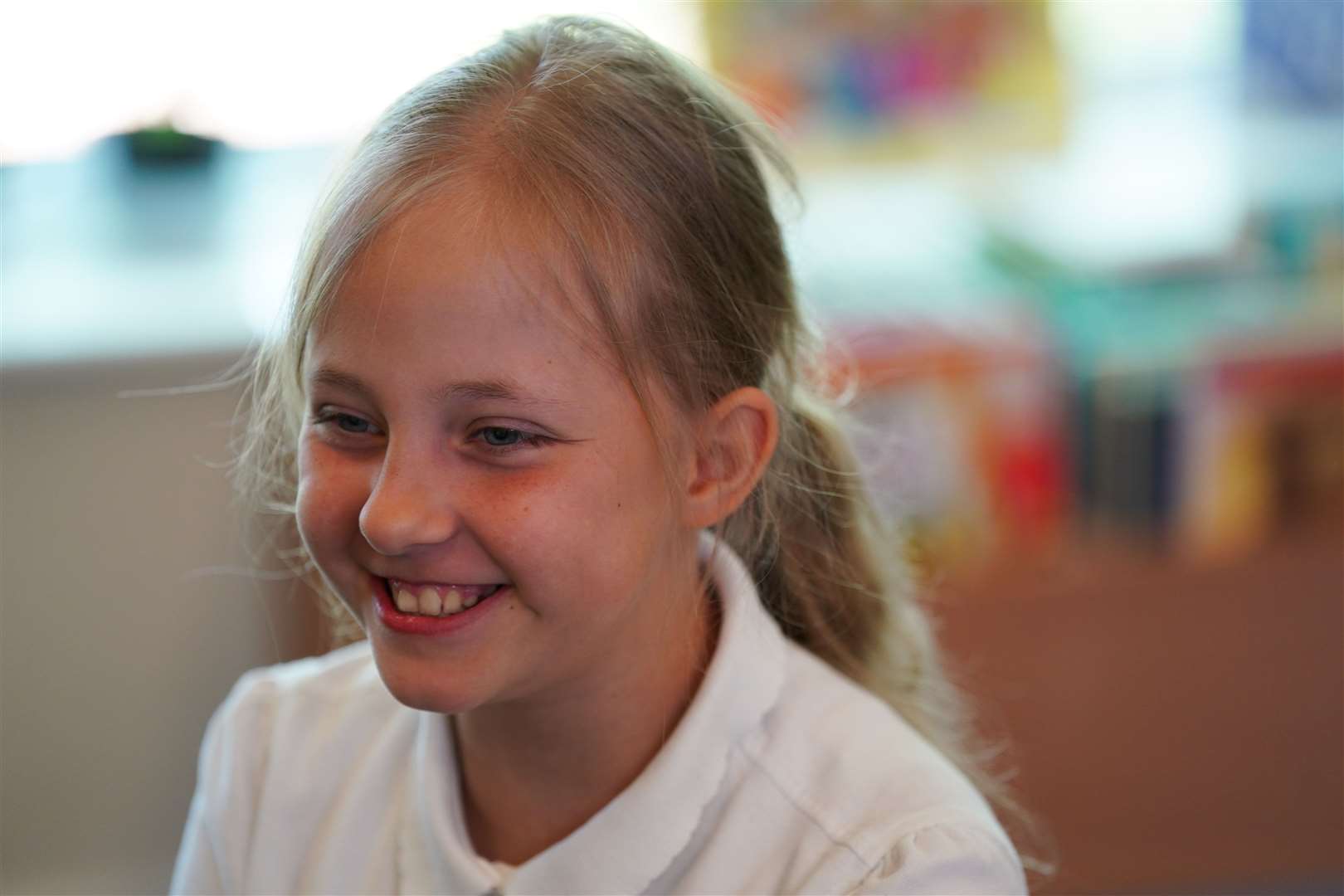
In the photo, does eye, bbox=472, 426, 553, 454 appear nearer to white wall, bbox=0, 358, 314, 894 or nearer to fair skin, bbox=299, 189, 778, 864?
fair skin, bbox=299, 189, 778, 864

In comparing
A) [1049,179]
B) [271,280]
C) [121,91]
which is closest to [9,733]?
[271,280]

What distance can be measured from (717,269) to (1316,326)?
4.28 feet

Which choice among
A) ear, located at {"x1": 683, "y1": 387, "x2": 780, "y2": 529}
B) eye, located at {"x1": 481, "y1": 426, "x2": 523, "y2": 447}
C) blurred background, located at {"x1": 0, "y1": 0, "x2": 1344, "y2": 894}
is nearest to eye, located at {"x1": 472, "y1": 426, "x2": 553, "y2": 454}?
eye, located at {"x1": 481, "y1": 426, "x2": 523, "y2": 447}

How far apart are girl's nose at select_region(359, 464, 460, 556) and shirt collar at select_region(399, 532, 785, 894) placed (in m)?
0.22

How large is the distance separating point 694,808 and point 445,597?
210mm

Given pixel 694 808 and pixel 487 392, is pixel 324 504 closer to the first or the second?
pixel 487 392

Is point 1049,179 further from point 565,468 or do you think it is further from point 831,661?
point 565,468

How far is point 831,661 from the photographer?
1.05 meters

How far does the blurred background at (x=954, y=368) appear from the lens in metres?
1.83

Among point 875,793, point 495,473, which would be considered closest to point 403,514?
point 495,473

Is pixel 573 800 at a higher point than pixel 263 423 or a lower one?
lower

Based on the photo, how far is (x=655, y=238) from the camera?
839 millimetres

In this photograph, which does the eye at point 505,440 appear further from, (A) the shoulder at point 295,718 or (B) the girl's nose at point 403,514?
(A) the shoulder at point 295,718

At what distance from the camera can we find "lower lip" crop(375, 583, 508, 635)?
808mm
